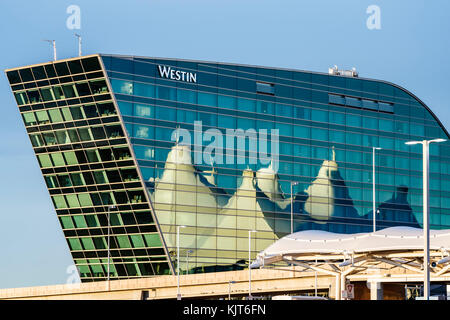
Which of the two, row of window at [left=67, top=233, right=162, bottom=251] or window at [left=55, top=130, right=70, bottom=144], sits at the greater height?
window at [left=55, top=130, right=70, bottom=144]

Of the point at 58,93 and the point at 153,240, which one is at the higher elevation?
the point at 58,93

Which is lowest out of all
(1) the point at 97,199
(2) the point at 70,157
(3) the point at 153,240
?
(3) the point at 153,240

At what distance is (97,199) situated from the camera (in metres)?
124

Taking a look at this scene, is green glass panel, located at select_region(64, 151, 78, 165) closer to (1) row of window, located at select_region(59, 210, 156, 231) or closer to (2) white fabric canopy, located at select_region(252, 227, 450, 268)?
(1) row of window, located at select_region(59, 210, 156, 231)

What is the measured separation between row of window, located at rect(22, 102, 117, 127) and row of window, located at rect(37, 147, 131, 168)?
431cm

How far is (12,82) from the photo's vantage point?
126 metres

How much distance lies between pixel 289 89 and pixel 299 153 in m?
8.99

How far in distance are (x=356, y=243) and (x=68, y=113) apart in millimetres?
52734

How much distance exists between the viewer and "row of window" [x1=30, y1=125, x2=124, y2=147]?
390ft

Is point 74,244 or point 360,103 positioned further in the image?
point 360,103

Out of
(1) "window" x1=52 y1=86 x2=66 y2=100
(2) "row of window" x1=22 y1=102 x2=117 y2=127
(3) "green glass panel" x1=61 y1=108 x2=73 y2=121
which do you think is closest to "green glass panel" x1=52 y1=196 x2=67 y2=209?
(2) "row of window" x1=22 y1=102 x2=117 y2=127

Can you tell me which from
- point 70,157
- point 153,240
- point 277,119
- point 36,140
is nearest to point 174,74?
point 70,157

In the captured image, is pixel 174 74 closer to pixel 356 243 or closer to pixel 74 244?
pixel 74 244
